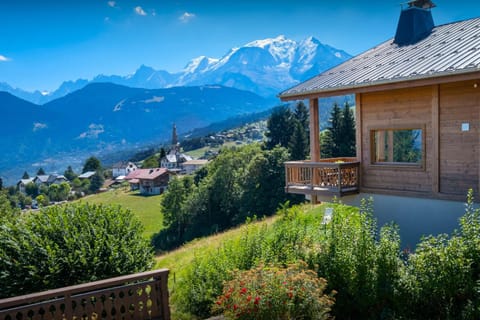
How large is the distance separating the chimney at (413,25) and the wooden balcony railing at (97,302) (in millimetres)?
10378

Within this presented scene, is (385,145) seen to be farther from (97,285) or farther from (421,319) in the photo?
(97,285)

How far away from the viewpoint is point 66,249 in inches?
311

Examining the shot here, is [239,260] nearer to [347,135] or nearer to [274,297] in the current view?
[274,297]

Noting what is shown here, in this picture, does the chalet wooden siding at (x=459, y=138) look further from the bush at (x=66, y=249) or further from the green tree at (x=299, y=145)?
the green tree at (x=299, y=145)

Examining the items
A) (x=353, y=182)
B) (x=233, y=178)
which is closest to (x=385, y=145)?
(x=353, y=182)

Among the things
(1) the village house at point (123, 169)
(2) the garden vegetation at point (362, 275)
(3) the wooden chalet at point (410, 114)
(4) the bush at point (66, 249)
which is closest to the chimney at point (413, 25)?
(3) the wooden chalet at point (410, 114)

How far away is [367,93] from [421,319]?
662 centimetres

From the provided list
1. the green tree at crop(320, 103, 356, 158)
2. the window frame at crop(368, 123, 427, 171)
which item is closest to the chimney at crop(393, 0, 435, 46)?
the window frame at crop(368, 123, 427, 171)

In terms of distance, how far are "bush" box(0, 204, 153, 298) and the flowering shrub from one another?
2.83m

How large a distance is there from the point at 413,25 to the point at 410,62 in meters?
3.05

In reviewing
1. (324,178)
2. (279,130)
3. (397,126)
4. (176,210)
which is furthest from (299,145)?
(397,126)

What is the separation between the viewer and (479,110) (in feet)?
30.7

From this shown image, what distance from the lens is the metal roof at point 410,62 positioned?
9369mm

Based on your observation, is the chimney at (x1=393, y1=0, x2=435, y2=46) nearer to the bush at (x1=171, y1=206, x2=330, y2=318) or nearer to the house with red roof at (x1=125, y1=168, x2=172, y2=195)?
the bush at (x1=171, y1=206, x2=330, y2=318)
